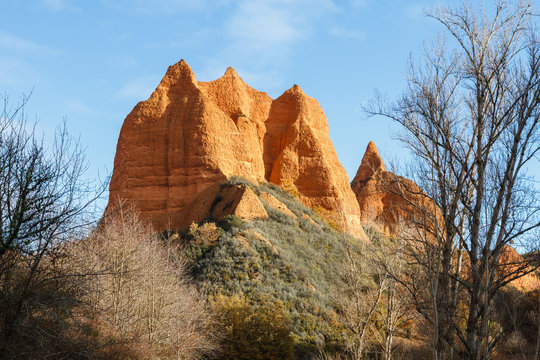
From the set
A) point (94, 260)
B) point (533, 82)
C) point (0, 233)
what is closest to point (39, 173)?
point (0, 233)

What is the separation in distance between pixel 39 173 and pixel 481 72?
9900mm

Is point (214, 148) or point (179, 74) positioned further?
point (179, 74)

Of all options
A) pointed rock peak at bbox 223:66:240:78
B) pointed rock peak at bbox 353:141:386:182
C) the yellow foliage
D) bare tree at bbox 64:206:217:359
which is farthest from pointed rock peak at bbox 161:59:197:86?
bare tree at bbox 64:206:217:359

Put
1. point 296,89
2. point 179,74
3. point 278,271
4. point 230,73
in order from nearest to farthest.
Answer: point 278,271 < point 179,74 < point 230,73 < point 296,89

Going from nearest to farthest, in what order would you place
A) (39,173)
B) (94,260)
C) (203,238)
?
(39,173), (94,260), (203,238)

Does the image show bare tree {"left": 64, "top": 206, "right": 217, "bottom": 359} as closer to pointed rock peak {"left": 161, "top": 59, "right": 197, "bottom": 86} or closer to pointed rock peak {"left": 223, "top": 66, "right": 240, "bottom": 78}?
pointed rock peak {"left": 161, "top": 59, "right": 197, "bottom": 86}

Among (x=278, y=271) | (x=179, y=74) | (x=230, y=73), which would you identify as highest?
(x=230, y=73)

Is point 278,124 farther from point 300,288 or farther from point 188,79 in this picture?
point 300,288

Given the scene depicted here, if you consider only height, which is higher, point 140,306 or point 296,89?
point 296,89

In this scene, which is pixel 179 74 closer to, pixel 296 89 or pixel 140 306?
pixel 296 89

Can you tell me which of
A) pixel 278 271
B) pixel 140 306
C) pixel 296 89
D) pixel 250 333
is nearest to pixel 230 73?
pixel 296 89

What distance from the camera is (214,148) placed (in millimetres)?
44375

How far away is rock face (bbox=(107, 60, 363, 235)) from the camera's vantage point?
4369cm

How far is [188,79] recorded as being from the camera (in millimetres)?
Result: 48875
